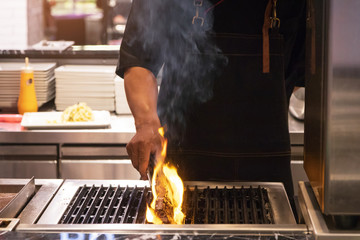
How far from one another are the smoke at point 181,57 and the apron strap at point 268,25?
0.53 ft

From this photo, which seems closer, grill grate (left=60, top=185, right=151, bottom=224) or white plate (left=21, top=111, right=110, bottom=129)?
grill grate (left=60, top=185, right=151, bottom=224)

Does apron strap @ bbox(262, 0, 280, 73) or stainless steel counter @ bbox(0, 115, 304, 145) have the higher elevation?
apron strap @ bbox(262, 0, 280, 73)

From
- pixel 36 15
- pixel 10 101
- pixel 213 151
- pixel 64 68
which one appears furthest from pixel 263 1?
pixel 36 15

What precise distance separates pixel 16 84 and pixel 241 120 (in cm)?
192

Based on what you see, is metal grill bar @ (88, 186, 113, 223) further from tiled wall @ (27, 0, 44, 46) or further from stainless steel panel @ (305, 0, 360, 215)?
tiled wall @ (27, 0, 44, 46)

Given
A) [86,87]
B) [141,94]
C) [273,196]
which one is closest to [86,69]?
[86,87]

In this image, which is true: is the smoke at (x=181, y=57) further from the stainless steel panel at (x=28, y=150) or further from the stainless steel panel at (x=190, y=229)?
the stainless steel panel at (x=28, y=150)

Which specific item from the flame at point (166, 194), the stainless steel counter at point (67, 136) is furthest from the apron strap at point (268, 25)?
the stainless steel counter at point (67, 136)

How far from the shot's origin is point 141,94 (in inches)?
72.7

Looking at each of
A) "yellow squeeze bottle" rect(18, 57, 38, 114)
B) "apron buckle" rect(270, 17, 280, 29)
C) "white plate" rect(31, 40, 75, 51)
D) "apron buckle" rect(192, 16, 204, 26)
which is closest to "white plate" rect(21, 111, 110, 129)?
"yellow squeeze bottle" rect(18, 57, 38, 114)

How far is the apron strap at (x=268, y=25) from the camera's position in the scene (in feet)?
6.59

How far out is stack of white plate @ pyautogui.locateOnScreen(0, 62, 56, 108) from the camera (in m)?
3.47

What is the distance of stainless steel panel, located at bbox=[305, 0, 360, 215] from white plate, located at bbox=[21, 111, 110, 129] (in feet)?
6.91

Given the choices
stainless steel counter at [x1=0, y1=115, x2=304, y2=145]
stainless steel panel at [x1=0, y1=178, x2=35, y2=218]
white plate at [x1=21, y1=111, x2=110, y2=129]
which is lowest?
stainless steel counter at [x1=0, y1=115, x2=304, y2=145]
